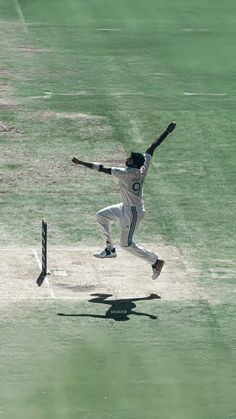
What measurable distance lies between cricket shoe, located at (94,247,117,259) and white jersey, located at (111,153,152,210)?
0.99 metres

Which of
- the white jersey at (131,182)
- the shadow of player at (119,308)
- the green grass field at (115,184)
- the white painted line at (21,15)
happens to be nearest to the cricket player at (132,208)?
the white jersey at (131,182)

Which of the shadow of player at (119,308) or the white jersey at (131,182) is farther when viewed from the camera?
the white jersey at (131,182)

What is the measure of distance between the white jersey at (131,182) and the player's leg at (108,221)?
244mm

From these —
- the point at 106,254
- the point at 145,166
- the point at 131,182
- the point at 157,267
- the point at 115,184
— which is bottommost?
the point at 115,184

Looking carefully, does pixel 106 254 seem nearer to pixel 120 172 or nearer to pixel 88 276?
pixel 88 276

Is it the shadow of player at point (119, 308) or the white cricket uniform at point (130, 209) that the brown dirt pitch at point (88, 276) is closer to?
the shadow of player at point (119, 308)

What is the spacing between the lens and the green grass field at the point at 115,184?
21.5m

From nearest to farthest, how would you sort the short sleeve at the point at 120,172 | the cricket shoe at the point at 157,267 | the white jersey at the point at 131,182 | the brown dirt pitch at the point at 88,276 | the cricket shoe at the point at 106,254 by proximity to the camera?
the brown dirt pitch at the point at 88,276
the short sleeve at the point at 120,172
the white jersey at the point at 131,182
the cricket shoe at the point at 157,267
the cricket shoe at the point at 106,254

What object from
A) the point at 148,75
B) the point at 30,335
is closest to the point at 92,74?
the point at 148,75

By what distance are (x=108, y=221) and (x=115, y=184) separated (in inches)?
216

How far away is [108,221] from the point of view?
25703mm

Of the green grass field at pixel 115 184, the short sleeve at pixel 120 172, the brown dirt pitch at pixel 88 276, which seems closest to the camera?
the green grass field at pixel 115 184

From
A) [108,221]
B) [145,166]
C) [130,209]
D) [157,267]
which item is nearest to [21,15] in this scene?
[108,221]

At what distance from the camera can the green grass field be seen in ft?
70.5
